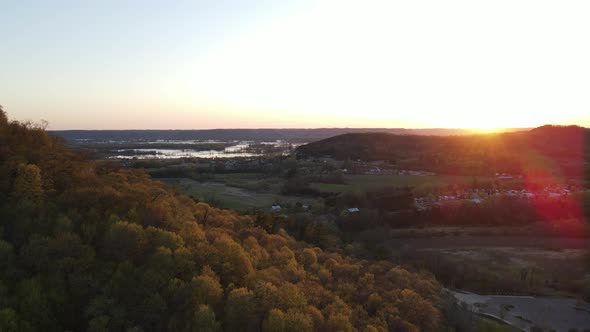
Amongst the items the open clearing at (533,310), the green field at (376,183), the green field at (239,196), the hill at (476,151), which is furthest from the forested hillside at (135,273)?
the hill at (476,151)

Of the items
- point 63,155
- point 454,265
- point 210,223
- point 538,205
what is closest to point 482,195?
point 538,205

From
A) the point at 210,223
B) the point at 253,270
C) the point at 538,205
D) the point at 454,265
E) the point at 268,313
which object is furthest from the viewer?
the point at 538,205

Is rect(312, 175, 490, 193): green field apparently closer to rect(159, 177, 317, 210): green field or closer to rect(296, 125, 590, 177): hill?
rect(159, 177, 317, 210): green field

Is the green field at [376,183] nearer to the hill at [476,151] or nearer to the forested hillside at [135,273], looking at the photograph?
the hill at [476,151]

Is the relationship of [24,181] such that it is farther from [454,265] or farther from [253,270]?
[454,265]

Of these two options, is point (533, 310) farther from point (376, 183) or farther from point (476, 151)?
point (476, 151)

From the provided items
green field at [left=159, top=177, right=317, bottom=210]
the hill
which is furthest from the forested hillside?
the hill

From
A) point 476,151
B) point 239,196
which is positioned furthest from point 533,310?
point 476,151
